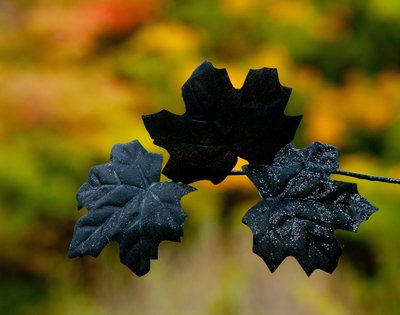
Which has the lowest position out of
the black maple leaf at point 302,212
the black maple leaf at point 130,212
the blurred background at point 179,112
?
the blurred background at point 179,112

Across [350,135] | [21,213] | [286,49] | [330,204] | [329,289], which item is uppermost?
[330,204]

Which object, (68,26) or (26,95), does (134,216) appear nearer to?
(26,95)

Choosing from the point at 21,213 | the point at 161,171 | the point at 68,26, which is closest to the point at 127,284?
the point at 21,213

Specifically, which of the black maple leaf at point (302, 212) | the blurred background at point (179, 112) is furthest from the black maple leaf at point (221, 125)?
the blurred background at point (179, 112)

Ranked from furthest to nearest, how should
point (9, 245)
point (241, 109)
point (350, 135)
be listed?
point (350, 135) < point (9, 245) < point (241, 109)

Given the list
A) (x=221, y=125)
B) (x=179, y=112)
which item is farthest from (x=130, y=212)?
(x=179, y=112)

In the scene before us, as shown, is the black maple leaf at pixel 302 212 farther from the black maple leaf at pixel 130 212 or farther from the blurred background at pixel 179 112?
the blurred background at pixel 179 112
